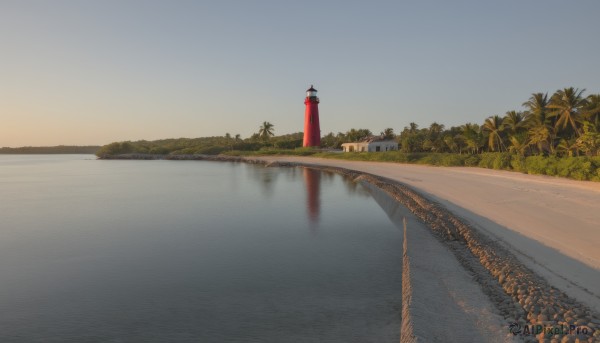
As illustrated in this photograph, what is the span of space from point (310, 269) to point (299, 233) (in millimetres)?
5275

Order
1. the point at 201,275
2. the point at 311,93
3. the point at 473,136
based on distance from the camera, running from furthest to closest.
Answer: the point at 311,93 < the point at 473,136 < the point at 201,275

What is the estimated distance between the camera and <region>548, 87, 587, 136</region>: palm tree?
123 ft

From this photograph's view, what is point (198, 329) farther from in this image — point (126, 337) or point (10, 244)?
point (10, 244)

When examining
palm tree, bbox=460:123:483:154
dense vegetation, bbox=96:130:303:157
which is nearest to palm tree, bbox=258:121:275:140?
dense vegetation, bbox=96:130:303:157

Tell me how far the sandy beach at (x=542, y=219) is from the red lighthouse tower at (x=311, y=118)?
4824cm

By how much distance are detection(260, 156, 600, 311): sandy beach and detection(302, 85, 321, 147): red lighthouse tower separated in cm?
4824

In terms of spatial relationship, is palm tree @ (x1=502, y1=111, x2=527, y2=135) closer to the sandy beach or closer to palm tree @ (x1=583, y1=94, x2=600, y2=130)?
palm tree @ (x1=583, y1=94, x2=600, y2=130)

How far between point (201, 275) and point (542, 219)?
40.4 ft

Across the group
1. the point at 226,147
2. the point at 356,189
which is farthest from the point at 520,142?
the point at 226,147

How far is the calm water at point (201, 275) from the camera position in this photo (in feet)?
26.2

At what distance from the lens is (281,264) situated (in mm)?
12242

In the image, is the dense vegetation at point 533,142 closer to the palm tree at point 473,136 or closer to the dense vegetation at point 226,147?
the palm tree at point 473,136

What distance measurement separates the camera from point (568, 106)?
124 ft

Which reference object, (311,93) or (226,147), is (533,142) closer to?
(311,93)
